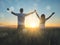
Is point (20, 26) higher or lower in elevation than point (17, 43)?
higher

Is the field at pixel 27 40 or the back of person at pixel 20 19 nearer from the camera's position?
the field at pixel 27 40

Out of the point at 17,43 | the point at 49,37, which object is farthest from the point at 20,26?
the point at 49,37

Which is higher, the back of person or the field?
the back of person

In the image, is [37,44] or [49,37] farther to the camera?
[49,37]

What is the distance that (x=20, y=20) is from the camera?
9.52m

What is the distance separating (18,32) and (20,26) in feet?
1.02

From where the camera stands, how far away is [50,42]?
29.6 feet

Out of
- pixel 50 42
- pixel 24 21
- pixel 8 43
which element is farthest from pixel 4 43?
pixel 50 42

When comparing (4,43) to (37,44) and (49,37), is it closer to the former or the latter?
→ (37,44)

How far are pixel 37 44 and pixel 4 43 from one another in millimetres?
1545

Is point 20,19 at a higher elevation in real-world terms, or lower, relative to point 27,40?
higher

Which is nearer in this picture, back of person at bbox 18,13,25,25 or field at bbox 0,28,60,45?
field at bbox 0,28,60,45

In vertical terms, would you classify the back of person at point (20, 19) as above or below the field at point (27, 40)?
above

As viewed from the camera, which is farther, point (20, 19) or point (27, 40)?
point (20, 19)
